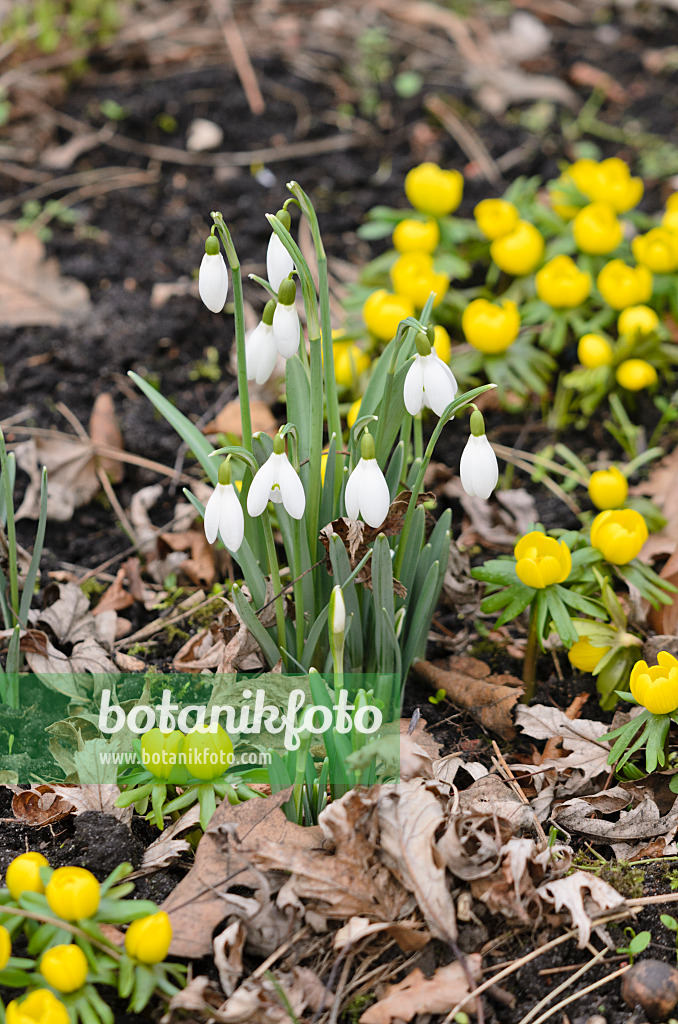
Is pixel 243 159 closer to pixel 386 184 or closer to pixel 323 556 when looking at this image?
pixel 386 184

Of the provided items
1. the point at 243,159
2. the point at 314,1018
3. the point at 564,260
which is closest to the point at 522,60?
the point at 243,159

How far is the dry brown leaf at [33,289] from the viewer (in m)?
3.22

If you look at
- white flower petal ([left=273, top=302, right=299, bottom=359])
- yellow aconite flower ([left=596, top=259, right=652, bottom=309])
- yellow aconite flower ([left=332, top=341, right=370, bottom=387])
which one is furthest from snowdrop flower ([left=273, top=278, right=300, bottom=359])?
yellow aconite flower ([left=596, top=259, right=652, bottom=309])

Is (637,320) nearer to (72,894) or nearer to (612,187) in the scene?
(612,187)

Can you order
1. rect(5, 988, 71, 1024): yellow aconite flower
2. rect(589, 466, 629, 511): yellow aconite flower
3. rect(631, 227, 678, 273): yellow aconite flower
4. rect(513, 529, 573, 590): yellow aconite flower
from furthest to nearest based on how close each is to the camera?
rect(631, 227, 678, 273): yellow aconite flower, rect(589, 466, 629, 511): yellow aconite flower, rect(513, 529, 573, 590): yellow aconite flower, rect(5, 988, 71, 1024): yellow aconite flower

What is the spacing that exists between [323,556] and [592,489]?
83 centimetres

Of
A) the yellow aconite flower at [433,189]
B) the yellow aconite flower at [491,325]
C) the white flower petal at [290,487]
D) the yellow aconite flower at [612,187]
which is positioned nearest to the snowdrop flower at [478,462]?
the white flower petal at [290,487]

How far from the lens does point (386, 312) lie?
8.36 ft

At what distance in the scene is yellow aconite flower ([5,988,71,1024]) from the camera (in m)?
1.32

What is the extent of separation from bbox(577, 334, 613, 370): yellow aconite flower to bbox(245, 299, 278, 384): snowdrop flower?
1.40 m

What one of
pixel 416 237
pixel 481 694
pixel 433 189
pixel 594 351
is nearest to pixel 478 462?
pixel 481 694

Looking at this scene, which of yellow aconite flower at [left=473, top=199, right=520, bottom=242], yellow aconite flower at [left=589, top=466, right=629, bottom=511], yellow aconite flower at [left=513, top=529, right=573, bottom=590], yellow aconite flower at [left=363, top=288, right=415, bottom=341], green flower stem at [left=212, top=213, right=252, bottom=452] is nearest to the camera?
green flower stem at [left=212, top=213, right=252, bottom=452]

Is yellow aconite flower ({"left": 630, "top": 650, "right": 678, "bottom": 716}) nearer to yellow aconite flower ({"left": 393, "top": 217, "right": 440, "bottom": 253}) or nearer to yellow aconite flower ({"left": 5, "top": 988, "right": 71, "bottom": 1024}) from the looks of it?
yellow aconite flower ({"left": 5, "top": 988, "right": 71, "bottom": 1024})

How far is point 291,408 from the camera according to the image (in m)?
1.96
